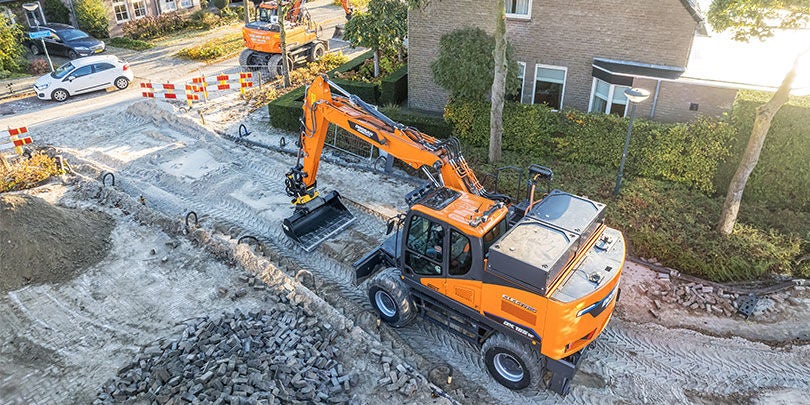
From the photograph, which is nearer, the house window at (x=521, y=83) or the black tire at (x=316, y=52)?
the house window at (x=521, y=83)

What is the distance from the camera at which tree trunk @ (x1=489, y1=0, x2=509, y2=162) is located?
494 inches

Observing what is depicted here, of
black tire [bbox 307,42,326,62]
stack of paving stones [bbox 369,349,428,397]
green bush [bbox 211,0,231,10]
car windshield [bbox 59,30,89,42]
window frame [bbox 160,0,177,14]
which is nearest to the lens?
stack of paving stones [bbox 369,349,428,397]

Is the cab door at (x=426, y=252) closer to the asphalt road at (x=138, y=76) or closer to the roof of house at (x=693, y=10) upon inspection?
the roof of house at (x=693, y=10)

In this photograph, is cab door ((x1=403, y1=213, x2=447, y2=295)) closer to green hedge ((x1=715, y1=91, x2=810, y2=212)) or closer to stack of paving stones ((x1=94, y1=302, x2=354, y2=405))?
stack of paving stones ((x1=94, y1=302, x2=354, y2=405))

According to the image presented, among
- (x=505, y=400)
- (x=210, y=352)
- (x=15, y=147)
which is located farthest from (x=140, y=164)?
(x=505, y=400)

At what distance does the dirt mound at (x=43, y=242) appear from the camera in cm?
1080

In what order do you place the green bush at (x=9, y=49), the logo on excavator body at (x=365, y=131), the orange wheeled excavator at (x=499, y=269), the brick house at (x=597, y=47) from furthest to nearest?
the green bush at (x=9, y=49) < the brick house at (x=597, y=47) < the logo on excavator body at (x=365, y=131) < the orange wheeled excavator at (x=499, y=269)

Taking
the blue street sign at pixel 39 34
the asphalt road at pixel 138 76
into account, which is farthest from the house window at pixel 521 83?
the blue street sign at pixel 39 34

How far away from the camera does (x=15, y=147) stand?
15805 mm

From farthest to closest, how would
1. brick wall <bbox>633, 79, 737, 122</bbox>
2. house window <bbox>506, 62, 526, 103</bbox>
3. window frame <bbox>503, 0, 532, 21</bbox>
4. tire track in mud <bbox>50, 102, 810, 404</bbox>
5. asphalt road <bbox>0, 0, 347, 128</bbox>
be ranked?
asphalt road <bbox>0, 0, 347, 128</bbox> < house window <bbox>506, 62, 526, 103</bbox> < window frame <bbox>503, 0, 532, 21</bbox> < brick wall <bbox>633, 79, 737, 122</bbox> < tire track in mud <bbox>50, 102, 810, 404</bbox>

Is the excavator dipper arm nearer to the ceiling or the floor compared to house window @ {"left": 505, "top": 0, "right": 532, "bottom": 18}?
nearer to the floor

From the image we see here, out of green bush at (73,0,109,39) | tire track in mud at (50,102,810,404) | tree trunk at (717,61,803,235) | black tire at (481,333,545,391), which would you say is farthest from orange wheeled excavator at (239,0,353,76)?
black tire at (481,333,545,391)

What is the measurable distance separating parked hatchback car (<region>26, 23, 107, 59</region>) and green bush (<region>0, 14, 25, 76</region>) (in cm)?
140

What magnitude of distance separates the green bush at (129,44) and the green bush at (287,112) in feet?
46.7
